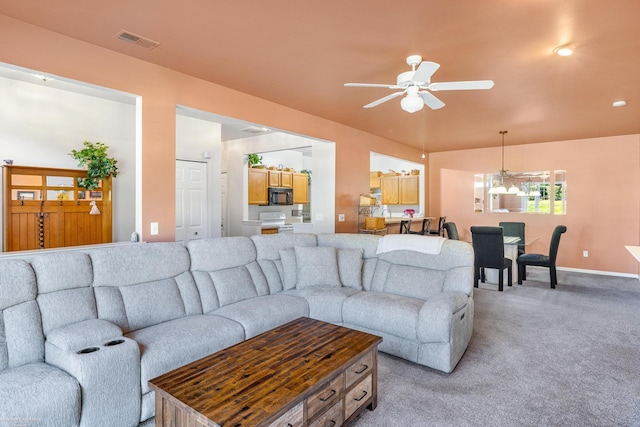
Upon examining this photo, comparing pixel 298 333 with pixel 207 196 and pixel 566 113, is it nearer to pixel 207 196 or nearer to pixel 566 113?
pixel 207 196

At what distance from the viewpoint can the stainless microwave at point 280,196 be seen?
7.19m

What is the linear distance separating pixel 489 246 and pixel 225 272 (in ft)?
13.0

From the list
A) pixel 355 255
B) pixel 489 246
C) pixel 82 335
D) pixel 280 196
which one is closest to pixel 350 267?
pixel 355 255

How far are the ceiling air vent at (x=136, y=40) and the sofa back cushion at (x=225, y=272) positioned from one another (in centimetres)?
174

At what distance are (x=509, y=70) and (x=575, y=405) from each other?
114 inches

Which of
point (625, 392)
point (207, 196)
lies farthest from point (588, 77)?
point (207, 196)

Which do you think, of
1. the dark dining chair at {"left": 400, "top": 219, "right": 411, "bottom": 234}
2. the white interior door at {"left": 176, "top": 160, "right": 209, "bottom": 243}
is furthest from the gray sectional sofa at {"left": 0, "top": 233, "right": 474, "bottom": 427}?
the dark dining chair at {"left": 400, "top": 219, "right": 411, "bottom": 234}

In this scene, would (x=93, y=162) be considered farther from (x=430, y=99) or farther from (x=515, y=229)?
(x=515, y=229)

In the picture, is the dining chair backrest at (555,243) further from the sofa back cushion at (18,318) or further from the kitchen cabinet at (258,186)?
the sofa back cushion at (18,318)

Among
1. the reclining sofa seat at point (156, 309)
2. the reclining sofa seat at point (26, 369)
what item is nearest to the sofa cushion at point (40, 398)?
the reclining sofa seat at point (26, 369)

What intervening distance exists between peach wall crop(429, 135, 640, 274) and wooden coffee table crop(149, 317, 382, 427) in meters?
6.63

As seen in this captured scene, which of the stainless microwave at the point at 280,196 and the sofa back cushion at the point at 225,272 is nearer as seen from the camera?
the sofa back cushion at the point at 225,272

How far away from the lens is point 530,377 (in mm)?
2607

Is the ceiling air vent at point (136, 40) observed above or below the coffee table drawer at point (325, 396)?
above
